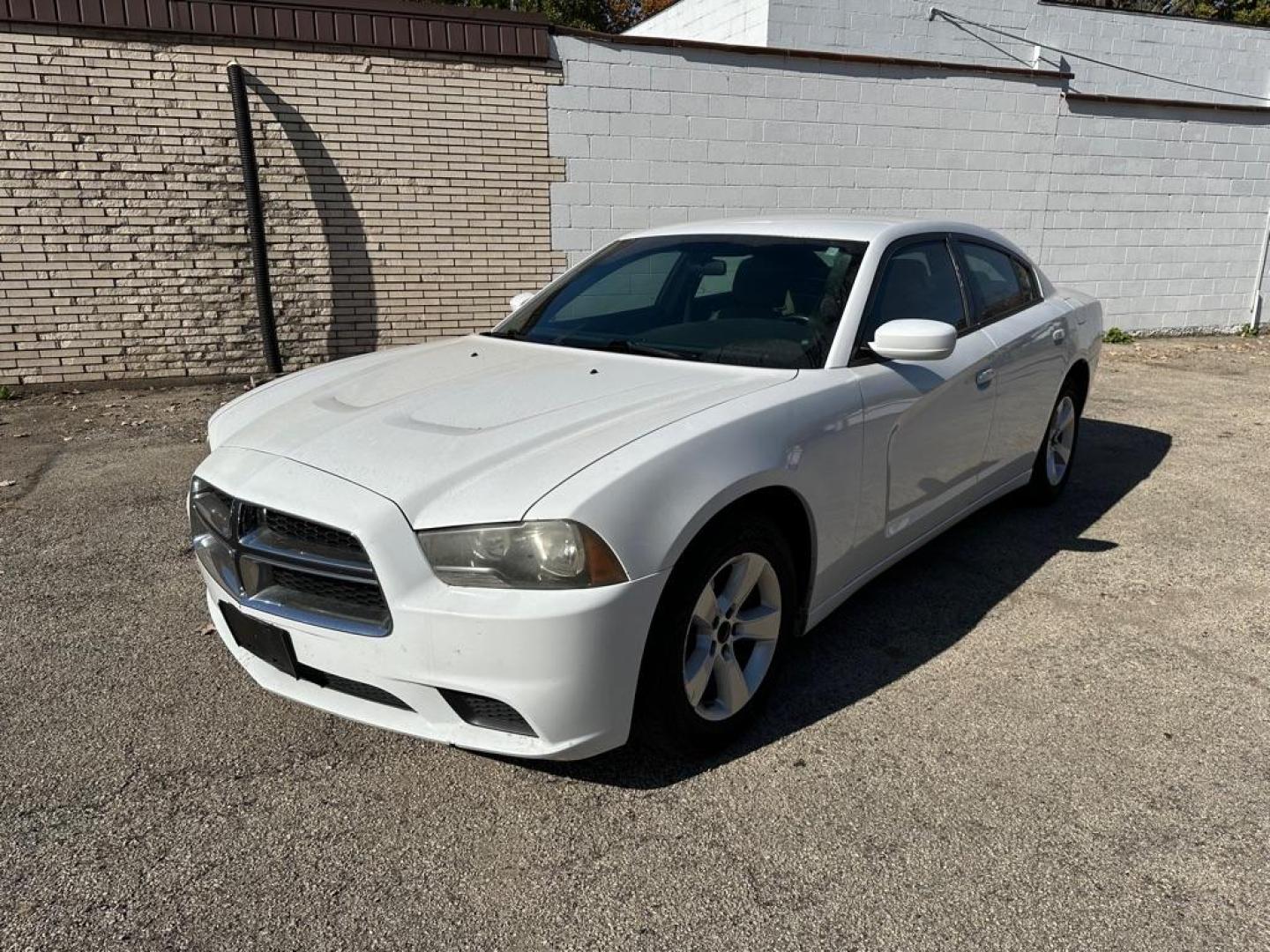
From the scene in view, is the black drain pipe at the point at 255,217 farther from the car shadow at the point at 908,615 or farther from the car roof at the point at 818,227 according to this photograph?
the car shadow at the point at 908,615

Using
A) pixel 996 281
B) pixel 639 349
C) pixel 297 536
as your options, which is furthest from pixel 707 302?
pixel 297 536

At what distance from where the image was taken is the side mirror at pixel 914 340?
10.4 feet

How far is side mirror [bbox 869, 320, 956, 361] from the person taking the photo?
318 cm

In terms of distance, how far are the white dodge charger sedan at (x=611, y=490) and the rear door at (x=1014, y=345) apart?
0.60 feet

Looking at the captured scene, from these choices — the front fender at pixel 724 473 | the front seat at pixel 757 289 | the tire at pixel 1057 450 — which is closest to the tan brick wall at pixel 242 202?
the tire at pixel 1057 450

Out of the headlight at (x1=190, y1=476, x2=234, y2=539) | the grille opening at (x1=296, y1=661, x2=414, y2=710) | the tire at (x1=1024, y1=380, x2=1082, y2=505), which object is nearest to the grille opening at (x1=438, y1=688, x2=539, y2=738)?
the grille opening at (x1=296, y1=661, x2=414, y2=710)

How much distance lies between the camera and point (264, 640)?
102 inches

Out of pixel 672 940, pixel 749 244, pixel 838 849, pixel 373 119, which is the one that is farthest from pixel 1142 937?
pixel 373 119

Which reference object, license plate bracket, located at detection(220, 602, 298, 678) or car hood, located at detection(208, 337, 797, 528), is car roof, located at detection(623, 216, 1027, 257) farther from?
license plate bracket, located at detection(220, 602, 298, 678)

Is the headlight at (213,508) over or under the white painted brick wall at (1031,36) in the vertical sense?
under

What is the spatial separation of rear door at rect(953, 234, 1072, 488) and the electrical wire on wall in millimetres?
9381

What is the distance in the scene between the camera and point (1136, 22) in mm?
13914

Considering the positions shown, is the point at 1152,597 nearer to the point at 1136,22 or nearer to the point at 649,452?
the point at 649,452

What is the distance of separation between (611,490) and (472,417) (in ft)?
2.22
